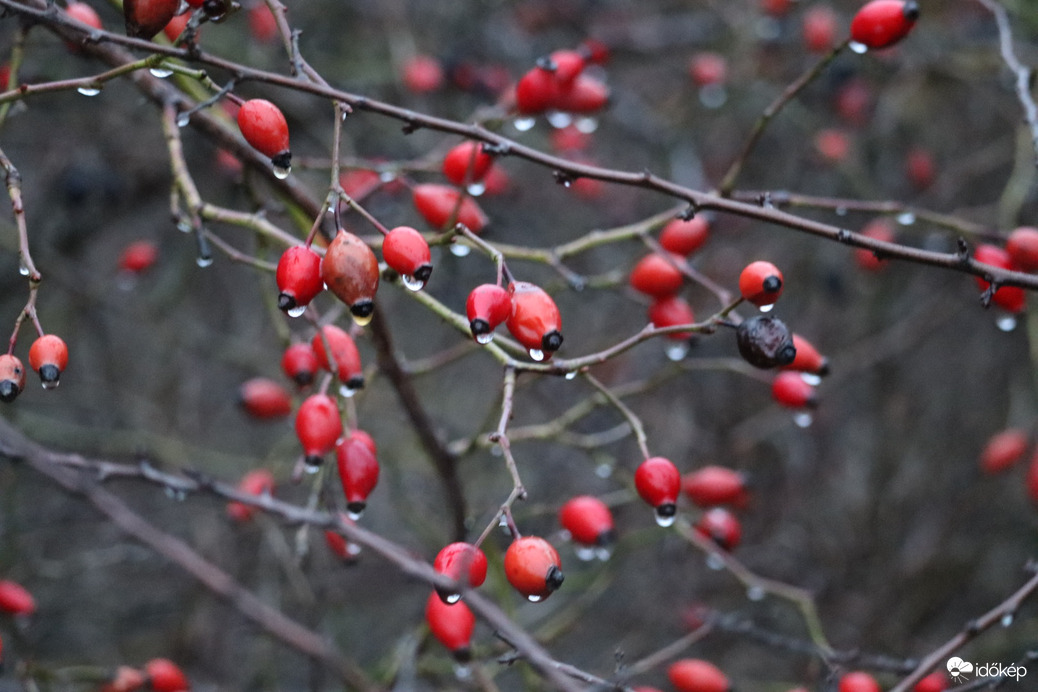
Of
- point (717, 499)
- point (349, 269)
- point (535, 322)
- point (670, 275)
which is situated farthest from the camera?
point (717, 499)

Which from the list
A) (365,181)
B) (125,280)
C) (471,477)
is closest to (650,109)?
(365,181)

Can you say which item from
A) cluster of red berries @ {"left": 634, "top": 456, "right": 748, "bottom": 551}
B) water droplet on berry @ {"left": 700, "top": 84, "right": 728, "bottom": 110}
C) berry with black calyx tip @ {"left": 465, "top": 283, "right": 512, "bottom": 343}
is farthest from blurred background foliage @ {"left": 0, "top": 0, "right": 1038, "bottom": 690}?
berry with black calyx tip @ {"left": 465, "top": 283, "right": 512, "bottom": 343}

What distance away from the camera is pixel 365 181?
10.6 feet

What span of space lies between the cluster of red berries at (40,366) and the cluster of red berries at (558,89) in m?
1.13

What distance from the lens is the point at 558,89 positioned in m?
2.06

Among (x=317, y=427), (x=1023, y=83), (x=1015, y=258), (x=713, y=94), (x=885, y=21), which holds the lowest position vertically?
(x=713, y=94)

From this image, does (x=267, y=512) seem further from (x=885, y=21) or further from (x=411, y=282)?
(x=885, y=21)

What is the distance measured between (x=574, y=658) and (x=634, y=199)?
2.00 metres

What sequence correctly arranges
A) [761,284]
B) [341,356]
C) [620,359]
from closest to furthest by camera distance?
[761,284] → [341,356] → [620,359]

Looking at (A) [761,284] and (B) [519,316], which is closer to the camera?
(B) [519,316]

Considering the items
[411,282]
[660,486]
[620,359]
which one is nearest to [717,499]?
[660,486]

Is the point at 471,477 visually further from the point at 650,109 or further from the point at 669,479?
the point at 669,479

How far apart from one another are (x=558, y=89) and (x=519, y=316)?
0.90 meters

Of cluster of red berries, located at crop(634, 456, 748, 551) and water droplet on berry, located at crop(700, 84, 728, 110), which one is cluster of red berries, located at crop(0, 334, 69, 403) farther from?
water droplet on berry, located at crop(700, 84, 728, 110)
